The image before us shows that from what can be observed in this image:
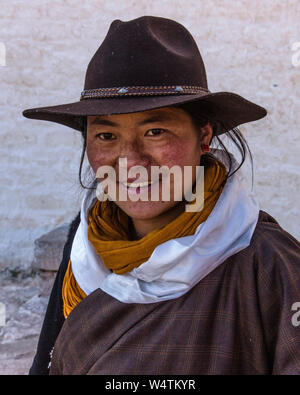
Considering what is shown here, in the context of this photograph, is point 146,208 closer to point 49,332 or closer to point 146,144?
point 146,144

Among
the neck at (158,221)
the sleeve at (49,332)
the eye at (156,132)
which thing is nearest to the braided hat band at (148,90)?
the eye at (156,132)

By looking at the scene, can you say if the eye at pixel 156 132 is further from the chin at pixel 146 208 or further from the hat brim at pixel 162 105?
the chin at pixel 146 208

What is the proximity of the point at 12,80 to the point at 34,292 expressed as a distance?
1.87 metres

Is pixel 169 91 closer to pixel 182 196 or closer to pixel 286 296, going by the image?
pixel 182 196

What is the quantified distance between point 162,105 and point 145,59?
0.65ft

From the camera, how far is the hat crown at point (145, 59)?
62.0 inches

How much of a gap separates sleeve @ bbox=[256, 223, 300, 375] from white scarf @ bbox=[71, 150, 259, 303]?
0.26 ft

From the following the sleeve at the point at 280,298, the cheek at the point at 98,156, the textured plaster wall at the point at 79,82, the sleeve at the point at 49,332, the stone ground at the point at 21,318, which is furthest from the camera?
the textured plaster wall at the point at 79,82

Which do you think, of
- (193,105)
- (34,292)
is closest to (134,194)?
(193,105)

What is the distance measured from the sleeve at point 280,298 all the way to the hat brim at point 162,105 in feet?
1.25

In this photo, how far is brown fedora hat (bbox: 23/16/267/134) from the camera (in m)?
1.55

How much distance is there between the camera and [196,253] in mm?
1586

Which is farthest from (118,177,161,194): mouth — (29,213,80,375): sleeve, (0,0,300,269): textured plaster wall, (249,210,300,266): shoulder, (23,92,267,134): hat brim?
(0,0,300,269): textured plaster wall
